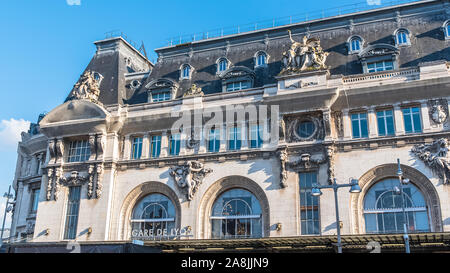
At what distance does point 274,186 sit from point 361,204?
230 inches

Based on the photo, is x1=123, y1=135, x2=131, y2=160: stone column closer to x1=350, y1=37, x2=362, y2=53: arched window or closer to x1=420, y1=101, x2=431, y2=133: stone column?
x1=350, y1=37, x2=362, y2=53: arched window

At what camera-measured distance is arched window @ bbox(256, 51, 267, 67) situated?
124 ft

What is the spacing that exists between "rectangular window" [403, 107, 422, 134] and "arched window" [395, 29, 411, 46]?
614 cm

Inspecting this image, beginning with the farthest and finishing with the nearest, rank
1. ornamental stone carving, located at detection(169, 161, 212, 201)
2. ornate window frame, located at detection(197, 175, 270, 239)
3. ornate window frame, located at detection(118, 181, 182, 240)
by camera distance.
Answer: ornate window frame, located at detection(118, 181, 182, 240) → ornamental stone carving, located at detection(169, 161, 212, 201) → ornate window frame, located at detection(197, 175, 270, 239)

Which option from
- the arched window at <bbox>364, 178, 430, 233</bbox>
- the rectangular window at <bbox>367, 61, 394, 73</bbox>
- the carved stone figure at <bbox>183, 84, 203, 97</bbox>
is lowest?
the arched window at <bbox>364, 178, 430, 233</bbox>

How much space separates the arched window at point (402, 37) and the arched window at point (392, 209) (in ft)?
35.6

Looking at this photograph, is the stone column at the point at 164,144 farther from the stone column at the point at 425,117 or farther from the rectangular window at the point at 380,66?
the stone column at the point at 425,117

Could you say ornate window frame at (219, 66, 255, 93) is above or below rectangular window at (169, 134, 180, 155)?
above

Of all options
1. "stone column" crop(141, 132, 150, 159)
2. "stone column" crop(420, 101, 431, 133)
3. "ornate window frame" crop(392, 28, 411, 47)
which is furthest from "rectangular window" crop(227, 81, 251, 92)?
"stone column" crop(420, 101, 431, 133)

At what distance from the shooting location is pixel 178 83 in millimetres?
39469

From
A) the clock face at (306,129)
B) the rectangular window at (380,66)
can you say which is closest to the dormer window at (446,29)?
the rectangular window at (380,66)

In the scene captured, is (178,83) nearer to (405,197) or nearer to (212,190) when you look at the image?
(212,190)

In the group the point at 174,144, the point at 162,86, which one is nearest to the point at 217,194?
the point at 174,144
